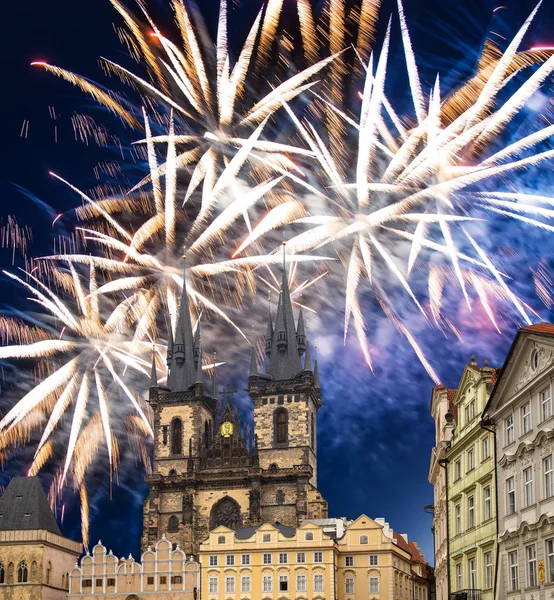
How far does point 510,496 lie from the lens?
3034 centimetres

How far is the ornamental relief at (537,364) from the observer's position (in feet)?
89.7

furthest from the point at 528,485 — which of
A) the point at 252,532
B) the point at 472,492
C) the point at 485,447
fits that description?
the point at 252,532

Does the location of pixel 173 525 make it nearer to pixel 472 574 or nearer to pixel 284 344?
pixel 284 344

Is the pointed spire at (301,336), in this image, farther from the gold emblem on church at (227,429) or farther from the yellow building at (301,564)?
the yellow building at (301,564)

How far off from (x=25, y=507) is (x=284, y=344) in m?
25.9

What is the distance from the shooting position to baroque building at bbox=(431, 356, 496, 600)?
3281cm

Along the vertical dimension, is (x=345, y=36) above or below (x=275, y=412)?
above

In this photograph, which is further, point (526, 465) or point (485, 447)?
point (485, 447)

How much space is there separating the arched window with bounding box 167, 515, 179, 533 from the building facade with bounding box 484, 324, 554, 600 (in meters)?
56.7

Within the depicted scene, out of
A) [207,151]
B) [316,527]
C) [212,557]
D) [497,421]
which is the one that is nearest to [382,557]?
[316,527]

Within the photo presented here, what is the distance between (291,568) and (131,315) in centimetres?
2106

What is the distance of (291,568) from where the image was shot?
70.8 meters

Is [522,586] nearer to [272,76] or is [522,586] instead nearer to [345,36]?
[345,36]

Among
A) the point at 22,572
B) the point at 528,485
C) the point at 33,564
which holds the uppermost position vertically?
the point at 33,564
